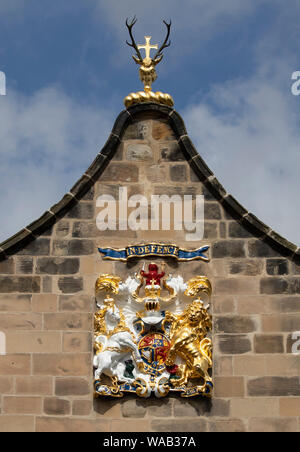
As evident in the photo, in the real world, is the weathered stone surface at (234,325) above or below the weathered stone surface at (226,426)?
above

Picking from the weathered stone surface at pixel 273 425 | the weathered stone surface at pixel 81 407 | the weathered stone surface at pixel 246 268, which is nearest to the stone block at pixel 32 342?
the weathered stone surface at pixel 81 407

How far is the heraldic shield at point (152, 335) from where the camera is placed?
57.2 ft

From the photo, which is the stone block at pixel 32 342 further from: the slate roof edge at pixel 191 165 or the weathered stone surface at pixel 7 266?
the slate roof edge at pixel 191 165

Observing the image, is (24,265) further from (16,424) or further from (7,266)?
(16,424)

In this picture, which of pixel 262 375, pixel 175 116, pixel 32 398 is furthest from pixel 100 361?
pixel 175 116

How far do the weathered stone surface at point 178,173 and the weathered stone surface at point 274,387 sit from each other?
3.64m

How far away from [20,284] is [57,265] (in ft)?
2.20

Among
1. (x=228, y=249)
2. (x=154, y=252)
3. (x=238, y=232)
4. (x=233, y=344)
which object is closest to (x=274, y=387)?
(x=233, y=344)

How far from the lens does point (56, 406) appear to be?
57.1 feet

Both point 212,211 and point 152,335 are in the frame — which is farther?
point 212,211

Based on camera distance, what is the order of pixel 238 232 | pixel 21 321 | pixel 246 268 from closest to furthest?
pixel 21 321, pixel 246 268, pixel 238 232

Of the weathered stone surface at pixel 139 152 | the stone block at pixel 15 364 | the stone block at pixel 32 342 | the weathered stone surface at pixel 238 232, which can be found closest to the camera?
the stone block at pixel 15 364

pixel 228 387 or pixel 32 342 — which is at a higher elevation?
pixel 32 342
